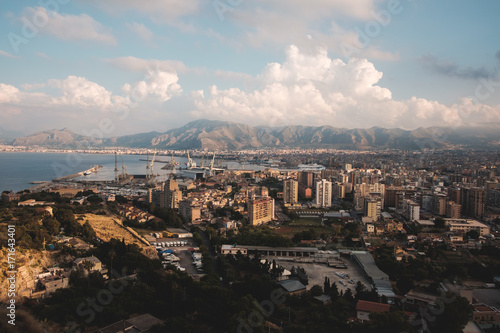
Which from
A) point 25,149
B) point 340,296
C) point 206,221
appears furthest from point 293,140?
point 340,296

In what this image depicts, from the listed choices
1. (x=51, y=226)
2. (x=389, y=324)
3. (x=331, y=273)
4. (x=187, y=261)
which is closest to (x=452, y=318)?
(x=389, y=324)

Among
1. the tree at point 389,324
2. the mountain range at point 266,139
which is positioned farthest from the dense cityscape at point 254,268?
the mountain range at point 266,139

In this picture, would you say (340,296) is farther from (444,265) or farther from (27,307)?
(27,307)

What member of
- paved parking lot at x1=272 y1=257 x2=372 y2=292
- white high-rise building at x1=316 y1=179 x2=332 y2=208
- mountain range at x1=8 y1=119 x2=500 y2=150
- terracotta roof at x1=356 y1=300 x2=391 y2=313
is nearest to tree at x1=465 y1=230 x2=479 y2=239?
paved parking lot at x1=272 y1=257 x2=372 y2=292

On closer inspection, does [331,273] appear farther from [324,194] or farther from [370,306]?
[324,194]

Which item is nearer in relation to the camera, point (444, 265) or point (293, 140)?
point (444, 265)

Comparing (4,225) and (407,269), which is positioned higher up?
(4,225)
